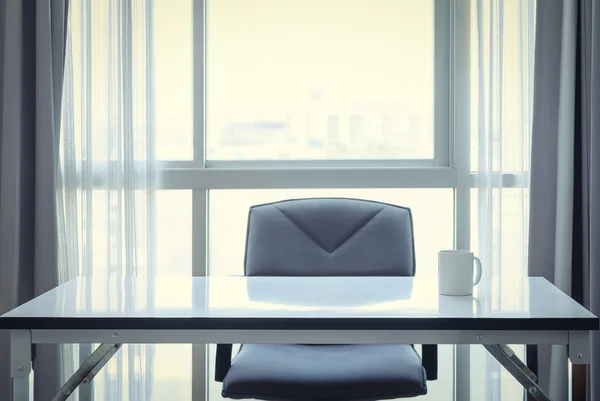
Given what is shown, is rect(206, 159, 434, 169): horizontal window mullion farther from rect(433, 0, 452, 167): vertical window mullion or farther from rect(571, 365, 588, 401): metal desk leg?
rect(571, 365, 588, 401): metal desk leg

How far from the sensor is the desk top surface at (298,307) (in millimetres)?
1495

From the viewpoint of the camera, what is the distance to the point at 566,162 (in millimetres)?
2613

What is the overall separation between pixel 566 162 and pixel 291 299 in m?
1.39

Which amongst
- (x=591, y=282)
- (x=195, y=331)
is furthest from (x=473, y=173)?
(x=195, y=331)

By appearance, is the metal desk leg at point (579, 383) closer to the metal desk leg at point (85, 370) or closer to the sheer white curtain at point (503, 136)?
the metal desk leg at point (85, 370)

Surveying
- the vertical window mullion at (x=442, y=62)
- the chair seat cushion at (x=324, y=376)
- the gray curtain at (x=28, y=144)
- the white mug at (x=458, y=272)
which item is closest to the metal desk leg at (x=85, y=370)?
the chair seat cushion at (x=324, y=376)

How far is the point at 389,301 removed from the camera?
1.68m

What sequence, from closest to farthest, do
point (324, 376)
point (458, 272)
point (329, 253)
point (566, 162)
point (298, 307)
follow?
point (298, 307) < point (458, 272) < point (324, 376) < point (329, 253) < point (566, 162)

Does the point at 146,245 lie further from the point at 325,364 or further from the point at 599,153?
the point at 599,153

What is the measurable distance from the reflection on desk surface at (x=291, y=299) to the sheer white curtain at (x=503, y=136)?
0.84 m

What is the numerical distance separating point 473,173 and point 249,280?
1.26 m

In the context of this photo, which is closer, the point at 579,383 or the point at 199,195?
the point at 579,383

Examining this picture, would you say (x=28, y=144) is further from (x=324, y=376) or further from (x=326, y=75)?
(x=324, y=376)

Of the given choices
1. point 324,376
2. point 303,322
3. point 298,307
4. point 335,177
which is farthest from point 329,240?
point 303,322
